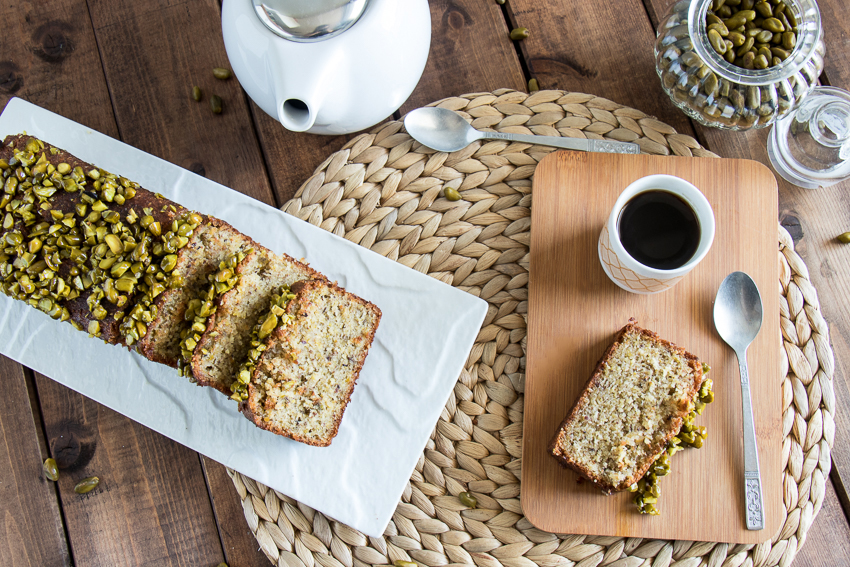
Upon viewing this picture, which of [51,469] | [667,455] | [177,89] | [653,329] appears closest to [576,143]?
[653,329]

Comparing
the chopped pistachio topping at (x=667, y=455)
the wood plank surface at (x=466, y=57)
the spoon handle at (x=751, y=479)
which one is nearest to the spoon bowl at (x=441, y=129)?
the wood plank surface at (x=466, y=57)

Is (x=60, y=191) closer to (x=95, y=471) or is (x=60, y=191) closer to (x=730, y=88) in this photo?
(x=95, y=471)

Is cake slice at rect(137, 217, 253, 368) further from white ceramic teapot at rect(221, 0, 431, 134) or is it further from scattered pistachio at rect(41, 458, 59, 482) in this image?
scattered pistachio at rect(41, 458, 59, 482)

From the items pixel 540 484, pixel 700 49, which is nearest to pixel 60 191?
pixel 540 484

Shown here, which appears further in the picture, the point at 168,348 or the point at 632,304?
the point at 632,304

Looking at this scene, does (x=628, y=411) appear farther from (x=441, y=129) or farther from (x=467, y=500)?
(x=441, y=129)

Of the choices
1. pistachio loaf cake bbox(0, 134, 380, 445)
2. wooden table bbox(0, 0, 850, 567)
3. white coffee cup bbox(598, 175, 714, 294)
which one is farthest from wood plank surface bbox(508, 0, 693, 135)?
pistachio loaf cake bbox(0, 134, 380, 445)
